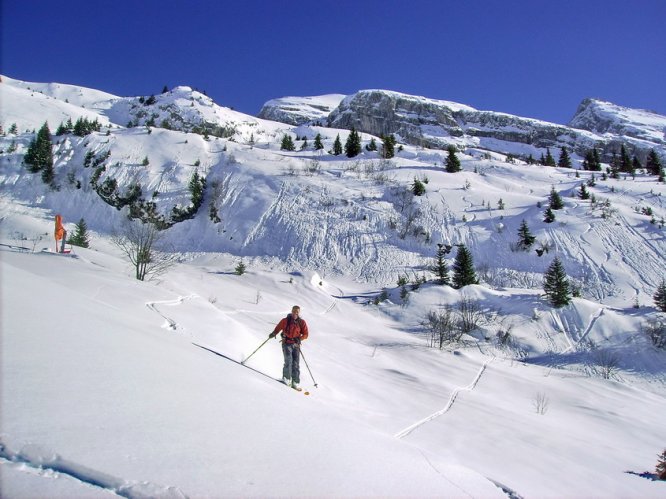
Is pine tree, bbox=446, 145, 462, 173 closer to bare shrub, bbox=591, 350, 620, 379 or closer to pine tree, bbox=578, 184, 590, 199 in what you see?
pine tree, bbox=578, 184, 590, 199

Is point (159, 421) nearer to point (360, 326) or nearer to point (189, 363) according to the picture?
point (189, 363)

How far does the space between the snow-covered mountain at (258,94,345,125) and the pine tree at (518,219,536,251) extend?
9755 centimetres

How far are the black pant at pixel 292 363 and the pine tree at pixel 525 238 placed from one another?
23.9 metres

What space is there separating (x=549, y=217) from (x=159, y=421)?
31.3m

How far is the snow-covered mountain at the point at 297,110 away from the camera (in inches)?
5044

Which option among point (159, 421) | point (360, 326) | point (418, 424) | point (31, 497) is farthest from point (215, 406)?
point (360, 326)

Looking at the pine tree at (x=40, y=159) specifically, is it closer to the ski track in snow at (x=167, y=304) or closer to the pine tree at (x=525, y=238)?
the ski track in snow at (x=167, y=304)

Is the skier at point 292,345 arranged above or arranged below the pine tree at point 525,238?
below

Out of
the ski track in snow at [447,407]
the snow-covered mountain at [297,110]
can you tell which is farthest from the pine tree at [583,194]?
the snow-covered mountain at [297,110]

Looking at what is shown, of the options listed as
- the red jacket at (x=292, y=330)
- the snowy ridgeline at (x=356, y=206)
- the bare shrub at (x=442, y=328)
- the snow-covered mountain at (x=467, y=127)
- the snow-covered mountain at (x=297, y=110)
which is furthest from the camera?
the snow-covered mountain at (x=297, y=110)

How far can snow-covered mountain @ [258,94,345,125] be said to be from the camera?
128125 mm

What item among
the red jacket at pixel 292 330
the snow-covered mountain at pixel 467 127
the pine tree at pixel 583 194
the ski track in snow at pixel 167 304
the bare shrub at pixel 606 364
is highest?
the snow-covered mountain at pixel 467 127

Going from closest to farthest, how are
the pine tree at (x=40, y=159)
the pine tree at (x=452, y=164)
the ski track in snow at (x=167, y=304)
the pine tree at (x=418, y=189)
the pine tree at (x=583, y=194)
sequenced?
the ski track in snow at (x=167, y=304) < the pine tree at (x=583, y=194) < the pine tree at (x=418, y=189) < the pine tree at (x=40, y=159) < the pine tree at (x=452, y=164)

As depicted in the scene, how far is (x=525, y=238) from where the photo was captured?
26891 mm
